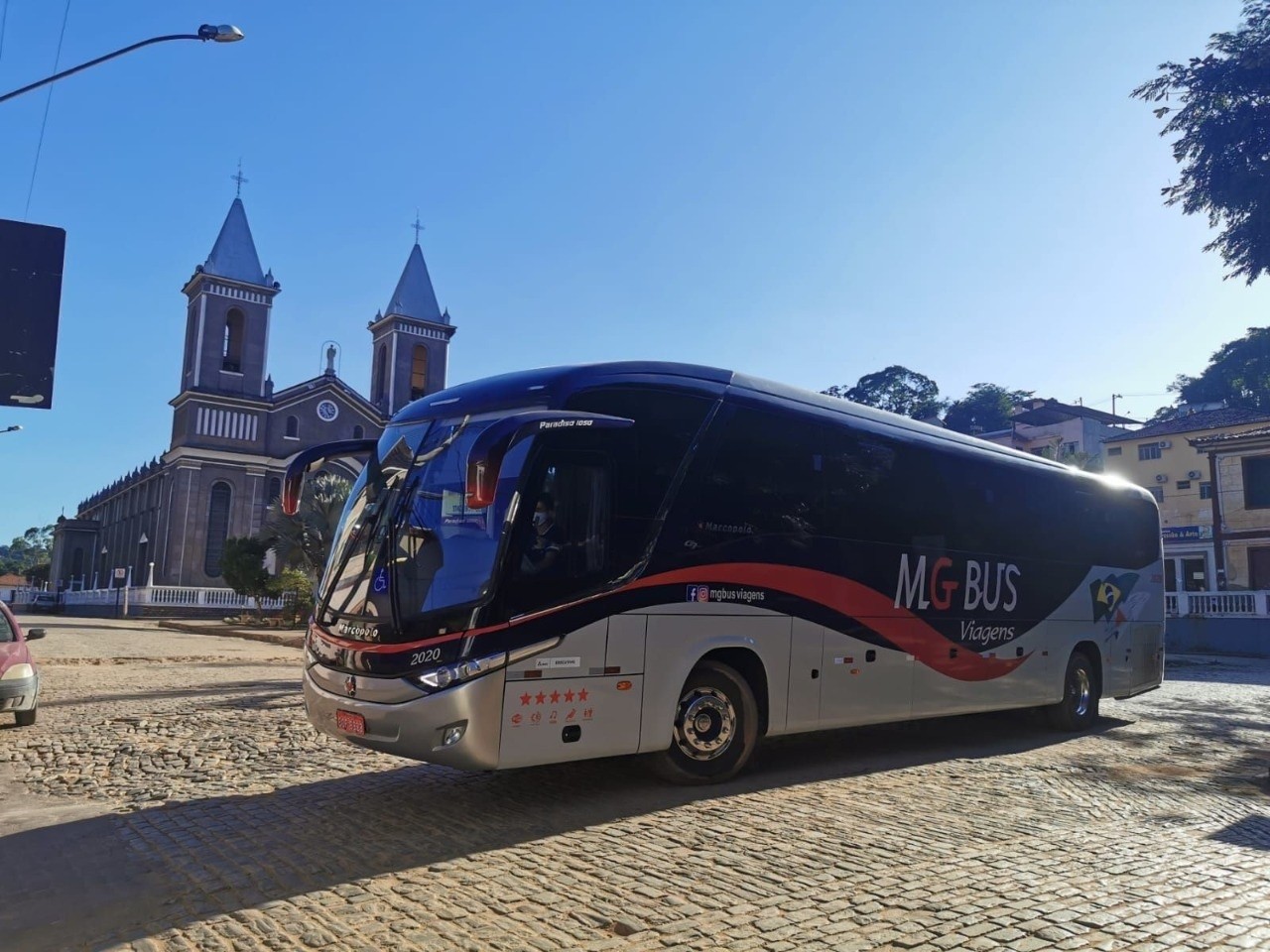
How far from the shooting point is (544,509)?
6855mm

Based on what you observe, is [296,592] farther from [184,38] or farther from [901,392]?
[901,392]

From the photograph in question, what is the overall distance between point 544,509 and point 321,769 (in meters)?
3.38

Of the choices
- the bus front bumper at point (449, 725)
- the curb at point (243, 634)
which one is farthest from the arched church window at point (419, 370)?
the bus front bumper at point (449, 725)

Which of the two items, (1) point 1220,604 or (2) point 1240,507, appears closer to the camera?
(1) point 1220,604

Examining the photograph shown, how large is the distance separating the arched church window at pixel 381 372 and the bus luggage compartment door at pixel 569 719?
2446 inches

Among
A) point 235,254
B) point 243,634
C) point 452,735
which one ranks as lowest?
point 243,634

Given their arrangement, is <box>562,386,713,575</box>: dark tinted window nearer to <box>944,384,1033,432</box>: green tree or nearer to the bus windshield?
the bus windshield

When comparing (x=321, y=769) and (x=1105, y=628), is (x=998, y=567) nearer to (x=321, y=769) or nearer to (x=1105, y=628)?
(x=1105, y=628)

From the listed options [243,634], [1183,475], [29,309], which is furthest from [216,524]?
[1183,475]

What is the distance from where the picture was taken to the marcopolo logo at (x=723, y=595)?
7699 millimetres

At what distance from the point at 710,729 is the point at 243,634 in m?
28.5

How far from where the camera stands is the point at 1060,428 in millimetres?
66688

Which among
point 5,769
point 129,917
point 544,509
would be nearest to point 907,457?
point 544,509

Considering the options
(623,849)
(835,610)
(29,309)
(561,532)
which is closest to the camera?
(623,849)
